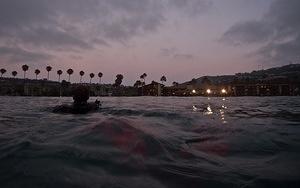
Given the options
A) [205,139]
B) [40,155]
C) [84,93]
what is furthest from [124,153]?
[84,93]

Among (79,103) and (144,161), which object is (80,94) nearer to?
(79,103)

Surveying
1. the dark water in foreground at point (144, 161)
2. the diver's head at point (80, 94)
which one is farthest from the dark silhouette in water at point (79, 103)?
the dark water in foreground at point (144, 161)

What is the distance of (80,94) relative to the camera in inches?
814

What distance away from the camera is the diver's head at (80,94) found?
20.3 meters

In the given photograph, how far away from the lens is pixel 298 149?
898cm

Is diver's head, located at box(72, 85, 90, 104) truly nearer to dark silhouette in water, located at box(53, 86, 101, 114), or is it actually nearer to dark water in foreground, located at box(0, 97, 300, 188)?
dark silhouette in water, located at box(53, 86, 101, 114)

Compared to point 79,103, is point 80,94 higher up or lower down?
higher up

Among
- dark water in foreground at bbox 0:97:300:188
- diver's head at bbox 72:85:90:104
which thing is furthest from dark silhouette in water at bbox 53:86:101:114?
dark water in foreground at bbox 0:97:300:188

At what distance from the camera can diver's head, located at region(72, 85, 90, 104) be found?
799 inches

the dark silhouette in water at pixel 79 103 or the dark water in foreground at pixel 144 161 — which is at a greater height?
the dark silhouette in water at pixel 79 103

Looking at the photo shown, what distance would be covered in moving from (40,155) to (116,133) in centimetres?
354

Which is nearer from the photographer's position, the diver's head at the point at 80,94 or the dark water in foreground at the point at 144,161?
the dark water in foreground at the point at 144,161

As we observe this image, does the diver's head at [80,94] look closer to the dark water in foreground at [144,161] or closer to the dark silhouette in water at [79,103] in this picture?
the dark silhouette in water at [79,103]

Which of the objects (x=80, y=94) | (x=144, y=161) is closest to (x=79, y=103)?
(x=80, y=94)
